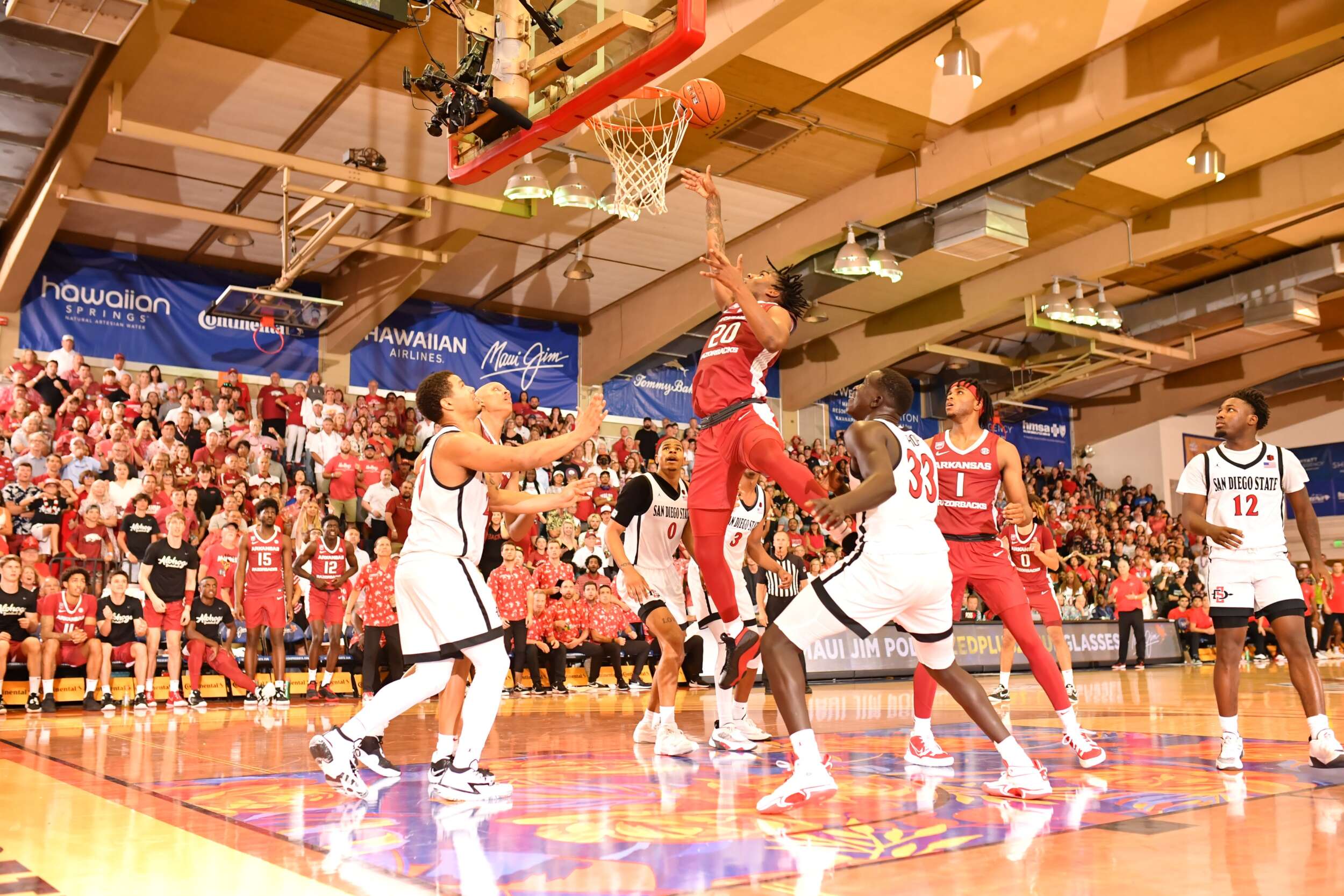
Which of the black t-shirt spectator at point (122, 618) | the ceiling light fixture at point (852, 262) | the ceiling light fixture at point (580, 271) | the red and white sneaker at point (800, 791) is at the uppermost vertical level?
the ceiling light fixture at point (580, 271)

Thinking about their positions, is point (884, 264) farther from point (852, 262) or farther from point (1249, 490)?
point (1249, 490)

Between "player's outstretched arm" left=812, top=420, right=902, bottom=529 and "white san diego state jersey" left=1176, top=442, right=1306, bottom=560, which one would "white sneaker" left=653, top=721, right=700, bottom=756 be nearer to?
"player's outstretched arm" left=812, top=420, right=902, bottom=529

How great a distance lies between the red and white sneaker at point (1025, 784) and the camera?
444 cm

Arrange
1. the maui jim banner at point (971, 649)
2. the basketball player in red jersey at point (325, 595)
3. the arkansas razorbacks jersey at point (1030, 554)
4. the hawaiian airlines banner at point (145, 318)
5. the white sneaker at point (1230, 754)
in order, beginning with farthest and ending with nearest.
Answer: the hawaiian airlines banner at point (145, 318)
the maui jim banner at point (971, 649)
the basketball player in red jersey at point (325, 595)
the arkansas razorbacks jersey at point (1030, 554)
the white sneaker at point (1230, 754)

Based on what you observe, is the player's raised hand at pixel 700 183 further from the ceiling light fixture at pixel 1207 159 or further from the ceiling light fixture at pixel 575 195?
the ceiling light fixture at pixel 1207 159

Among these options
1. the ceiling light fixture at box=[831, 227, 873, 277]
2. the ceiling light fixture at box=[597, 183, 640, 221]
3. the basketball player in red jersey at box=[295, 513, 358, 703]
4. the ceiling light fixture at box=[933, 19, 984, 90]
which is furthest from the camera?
the ceiling light fixture at box=[831, 227, 873, 277]

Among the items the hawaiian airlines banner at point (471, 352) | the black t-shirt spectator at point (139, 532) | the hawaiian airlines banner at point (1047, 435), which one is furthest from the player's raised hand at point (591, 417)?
the hawaiian airlines banner at point (1047, 435)

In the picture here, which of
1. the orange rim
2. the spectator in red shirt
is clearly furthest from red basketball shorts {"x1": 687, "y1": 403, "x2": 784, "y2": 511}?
the spectator in red shirt

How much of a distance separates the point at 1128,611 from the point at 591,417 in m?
15.5

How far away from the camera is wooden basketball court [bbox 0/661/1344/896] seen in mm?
3125

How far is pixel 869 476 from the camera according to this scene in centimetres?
442

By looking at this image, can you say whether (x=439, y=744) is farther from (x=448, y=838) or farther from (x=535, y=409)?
(x=535, y=409)

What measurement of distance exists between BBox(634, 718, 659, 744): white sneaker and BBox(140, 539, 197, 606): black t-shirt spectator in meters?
6.51

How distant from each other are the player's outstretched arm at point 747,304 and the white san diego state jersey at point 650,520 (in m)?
1.53
